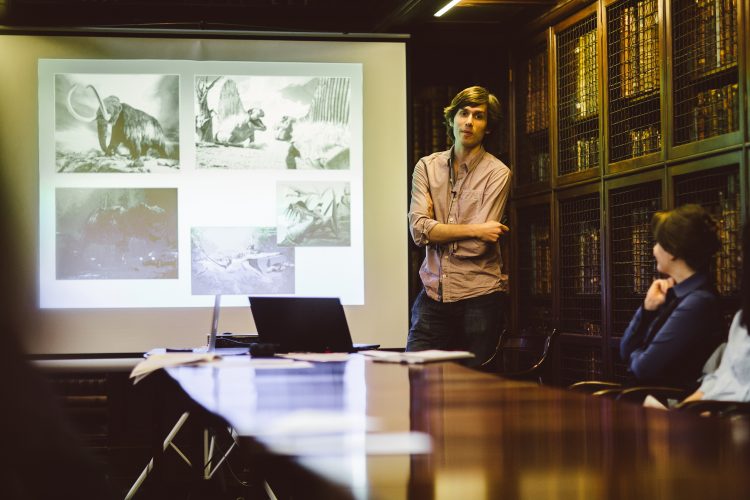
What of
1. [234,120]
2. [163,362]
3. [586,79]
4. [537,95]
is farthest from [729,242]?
[234,120]

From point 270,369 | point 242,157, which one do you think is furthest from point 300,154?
point 270,369

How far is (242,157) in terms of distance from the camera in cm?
573

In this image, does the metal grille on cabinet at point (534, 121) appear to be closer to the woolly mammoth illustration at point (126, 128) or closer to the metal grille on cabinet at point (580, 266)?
the metal grille on cabinet at point (580, 266)

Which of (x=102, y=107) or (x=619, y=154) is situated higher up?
(x=102, y=107)

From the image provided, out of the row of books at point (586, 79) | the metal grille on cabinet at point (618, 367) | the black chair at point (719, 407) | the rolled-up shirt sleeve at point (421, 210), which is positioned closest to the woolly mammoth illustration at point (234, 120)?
the rolled-up shirt sleeve at point (421, 210)

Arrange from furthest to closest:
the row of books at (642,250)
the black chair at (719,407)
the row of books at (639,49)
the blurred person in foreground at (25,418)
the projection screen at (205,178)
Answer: the projection screen at (205,178) → the row of books at (642,250) → the row of books at (639,49) → the black chair at (719,407) → the blurred person in foreground at (25,418)

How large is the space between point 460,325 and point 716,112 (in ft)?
4.90

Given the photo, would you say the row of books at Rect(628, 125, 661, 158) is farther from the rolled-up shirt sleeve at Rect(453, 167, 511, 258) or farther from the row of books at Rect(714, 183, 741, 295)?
the rolled-up shirt sleeve at Rect(453, 167, 511, 258)

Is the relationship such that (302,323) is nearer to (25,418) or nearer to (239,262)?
(239,262)

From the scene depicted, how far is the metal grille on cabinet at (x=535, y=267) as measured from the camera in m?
5.73

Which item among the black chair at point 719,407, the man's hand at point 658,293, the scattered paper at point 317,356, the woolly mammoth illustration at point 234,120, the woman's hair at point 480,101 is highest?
the woolly mammoth illustration at point 234,120

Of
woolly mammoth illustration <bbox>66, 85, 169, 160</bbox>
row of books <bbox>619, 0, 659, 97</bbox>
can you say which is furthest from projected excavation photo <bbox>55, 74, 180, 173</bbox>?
row of books <bbox>619, 0, 659, 97</bbox>

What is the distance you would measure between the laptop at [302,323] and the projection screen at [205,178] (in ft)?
6.73

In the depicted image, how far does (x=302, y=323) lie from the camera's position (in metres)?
3.59
